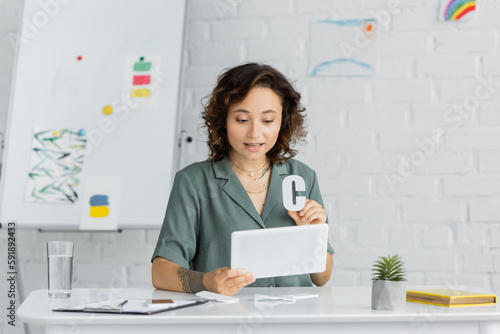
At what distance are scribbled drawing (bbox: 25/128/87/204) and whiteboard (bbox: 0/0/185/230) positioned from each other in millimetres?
11

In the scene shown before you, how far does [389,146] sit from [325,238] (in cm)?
117

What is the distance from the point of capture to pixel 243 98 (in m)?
1.75

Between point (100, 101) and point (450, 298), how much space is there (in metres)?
1.63

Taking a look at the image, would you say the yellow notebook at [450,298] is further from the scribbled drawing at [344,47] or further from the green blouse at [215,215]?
the scribbled drawing at [344,47]

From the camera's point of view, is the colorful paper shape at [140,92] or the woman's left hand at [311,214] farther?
the colorful paper shape at [140,92]

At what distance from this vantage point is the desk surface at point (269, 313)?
1.15 meters

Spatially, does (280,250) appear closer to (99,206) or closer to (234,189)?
(234,189)

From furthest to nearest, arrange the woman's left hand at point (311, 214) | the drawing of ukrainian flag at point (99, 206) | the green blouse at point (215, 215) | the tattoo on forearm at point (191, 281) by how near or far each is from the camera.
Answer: the drawing of ukrainian flag at point (99, 206) < the green blouse at point (215, 215) < the woman's left hand at point (311, 214) < the tattoo on forearm at point (191, 281)

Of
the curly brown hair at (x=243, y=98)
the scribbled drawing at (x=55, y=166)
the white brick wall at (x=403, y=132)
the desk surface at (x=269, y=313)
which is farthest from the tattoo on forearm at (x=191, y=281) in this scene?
the white brick wall at (x=403, y=132)

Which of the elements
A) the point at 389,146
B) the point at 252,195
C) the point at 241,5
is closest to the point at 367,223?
the point at 389,146

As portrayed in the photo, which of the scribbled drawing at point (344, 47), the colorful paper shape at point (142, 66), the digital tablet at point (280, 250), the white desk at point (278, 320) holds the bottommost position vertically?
the white desk at point (278, 320)

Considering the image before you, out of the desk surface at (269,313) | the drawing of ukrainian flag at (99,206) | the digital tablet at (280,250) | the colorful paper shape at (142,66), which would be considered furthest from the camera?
the colorful paper shape at (142,66)

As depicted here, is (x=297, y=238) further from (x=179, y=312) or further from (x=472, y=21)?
(x=472, y=21)

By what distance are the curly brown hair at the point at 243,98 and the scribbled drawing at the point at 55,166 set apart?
75cm
